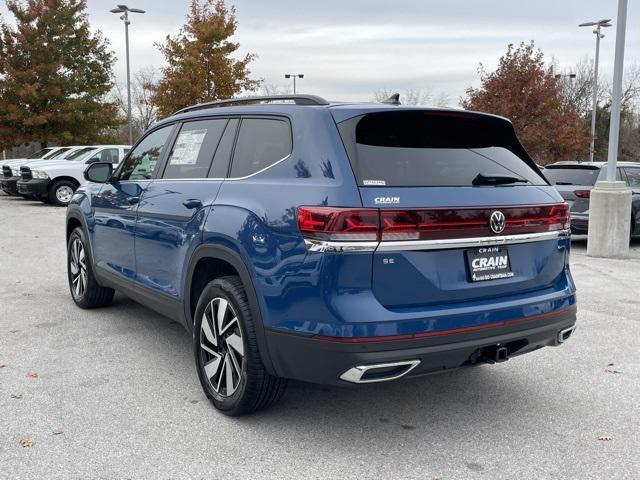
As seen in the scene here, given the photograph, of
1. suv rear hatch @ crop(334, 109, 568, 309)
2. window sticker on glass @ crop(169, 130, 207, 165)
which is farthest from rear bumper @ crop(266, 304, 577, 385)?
window sticker on glass @ crop(169, 130, 207, 165)

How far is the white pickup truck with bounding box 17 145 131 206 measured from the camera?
19197 mm

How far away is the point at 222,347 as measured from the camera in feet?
12.7

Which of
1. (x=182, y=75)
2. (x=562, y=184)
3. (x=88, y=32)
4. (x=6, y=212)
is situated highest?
(x=88, y=32)

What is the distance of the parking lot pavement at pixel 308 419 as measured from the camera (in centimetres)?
326

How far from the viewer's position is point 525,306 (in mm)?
3541

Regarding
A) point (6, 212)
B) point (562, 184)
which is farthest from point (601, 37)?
point (6, 212)

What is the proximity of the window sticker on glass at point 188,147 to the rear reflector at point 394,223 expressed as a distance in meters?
1.55

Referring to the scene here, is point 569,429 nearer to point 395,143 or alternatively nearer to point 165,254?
point 395,143

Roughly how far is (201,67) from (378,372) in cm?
2803

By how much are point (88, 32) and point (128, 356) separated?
94.6ft

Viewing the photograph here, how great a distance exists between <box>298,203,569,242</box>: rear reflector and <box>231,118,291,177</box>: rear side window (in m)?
0.60

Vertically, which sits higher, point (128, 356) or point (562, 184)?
point (562, 184)

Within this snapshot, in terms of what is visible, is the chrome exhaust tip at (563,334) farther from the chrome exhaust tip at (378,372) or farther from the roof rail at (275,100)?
the roof rail at (275,100)

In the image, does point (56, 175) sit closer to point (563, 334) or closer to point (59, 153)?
point (59, 153)
